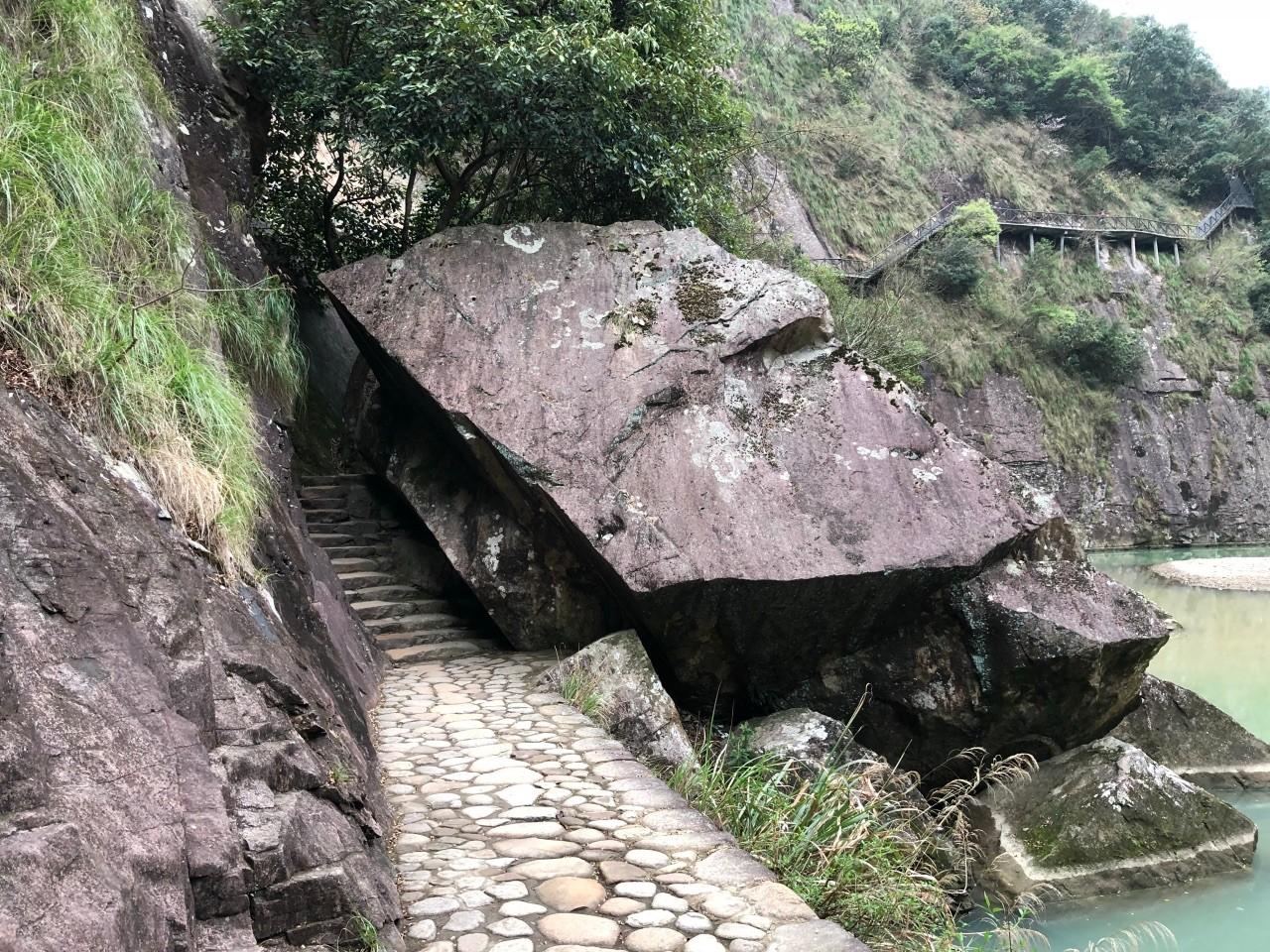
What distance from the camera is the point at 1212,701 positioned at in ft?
33.1

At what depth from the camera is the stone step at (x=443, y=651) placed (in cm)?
614

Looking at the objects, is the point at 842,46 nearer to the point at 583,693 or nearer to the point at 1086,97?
the point at 1086,97

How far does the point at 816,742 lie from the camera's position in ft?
18.6

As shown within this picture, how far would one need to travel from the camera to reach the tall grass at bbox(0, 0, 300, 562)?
9.71 ft

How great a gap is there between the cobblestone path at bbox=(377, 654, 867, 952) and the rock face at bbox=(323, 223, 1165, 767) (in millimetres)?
1748

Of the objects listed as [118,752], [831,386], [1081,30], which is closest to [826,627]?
[831,386]

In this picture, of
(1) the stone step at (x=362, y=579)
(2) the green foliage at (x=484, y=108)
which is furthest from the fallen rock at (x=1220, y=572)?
(1) the stone step at (x=362, y=579)

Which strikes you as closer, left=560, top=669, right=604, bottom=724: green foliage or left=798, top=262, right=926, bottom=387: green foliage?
left=560, top=669, right=604, bottom=724: green foliage

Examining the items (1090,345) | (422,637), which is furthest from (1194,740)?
(1090,345)

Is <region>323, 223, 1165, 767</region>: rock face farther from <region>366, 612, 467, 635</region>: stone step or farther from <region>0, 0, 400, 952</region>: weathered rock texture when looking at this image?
<region>0, 0, 400, 952</region>: weathered rock texture

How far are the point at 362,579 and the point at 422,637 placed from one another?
0.85 metres

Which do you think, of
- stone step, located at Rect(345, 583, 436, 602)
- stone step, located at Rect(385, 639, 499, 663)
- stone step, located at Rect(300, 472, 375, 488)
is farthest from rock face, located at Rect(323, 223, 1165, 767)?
stone step, located at Rect(300, 472, 375, 488)

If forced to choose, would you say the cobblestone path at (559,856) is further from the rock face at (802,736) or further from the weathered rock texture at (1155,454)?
the weathered rock texture at (1155,454)

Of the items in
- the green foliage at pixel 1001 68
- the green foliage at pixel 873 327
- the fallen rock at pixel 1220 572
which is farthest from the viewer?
the green foliage at pixel 1001 68
